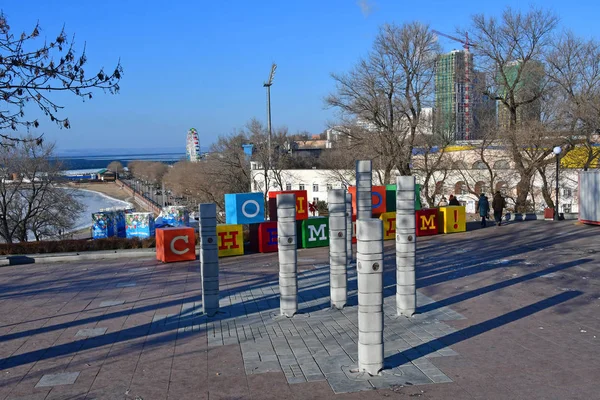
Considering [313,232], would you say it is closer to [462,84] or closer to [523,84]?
[523,84]

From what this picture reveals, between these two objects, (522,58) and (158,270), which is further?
(522,58)

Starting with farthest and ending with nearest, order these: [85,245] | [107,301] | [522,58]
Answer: [522,58] → [85,245] → [107,301]

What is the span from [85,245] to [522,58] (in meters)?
24.4

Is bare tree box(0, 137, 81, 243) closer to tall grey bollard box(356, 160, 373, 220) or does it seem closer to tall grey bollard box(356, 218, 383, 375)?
tall grey bollard box(356, 160, 373, 220)

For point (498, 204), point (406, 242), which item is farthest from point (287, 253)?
point (498, 204)

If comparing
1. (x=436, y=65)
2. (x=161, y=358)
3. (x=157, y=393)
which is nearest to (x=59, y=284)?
(x=161, y=358)

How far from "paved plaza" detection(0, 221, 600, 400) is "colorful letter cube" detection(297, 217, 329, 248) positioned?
3.64 meters

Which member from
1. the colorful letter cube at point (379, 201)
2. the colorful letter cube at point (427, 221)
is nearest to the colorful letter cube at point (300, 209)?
the colorful letter cube at point (379, 201)

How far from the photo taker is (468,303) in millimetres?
11734

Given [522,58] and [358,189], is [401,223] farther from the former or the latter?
[522,58]

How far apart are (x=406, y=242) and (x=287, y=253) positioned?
2.25m

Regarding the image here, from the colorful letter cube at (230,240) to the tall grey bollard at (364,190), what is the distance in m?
6.08

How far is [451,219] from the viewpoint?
23.1 m

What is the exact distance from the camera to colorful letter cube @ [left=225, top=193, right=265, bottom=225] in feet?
63.2
